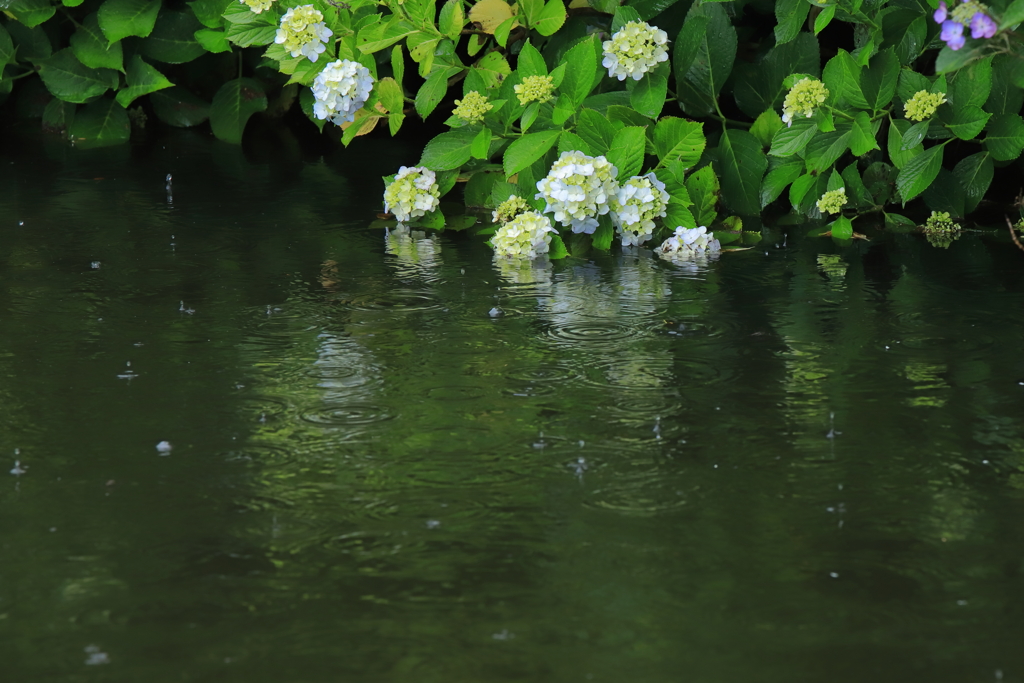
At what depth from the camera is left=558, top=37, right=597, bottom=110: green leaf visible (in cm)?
364

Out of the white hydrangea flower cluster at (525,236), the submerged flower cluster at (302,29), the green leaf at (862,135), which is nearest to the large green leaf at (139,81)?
the submerged flower cluster at (302,29)

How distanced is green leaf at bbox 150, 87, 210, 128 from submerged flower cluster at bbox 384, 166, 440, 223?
218 cm

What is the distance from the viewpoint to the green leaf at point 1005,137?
11.5 feet

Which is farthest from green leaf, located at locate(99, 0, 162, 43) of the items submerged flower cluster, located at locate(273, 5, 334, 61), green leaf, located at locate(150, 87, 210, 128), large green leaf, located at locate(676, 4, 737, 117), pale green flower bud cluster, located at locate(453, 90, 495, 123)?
large green leaf, located at locate(676, 4, 737, 117)

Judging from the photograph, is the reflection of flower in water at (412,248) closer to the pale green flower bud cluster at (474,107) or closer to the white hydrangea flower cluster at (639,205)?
the pale green flower bud cluster at (474,107)

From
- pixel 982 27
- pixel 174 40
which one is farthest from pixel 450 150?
pixel 174 40

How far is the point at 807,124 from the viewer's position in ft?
12.0

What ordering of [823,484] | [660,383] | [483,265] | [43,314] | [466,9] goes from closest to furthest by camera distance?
[823,484], [660,383], [43,314], [483,265], [466,9]

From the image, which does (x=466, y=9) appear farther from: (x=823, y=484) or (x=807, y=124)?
(x=823, y=484)

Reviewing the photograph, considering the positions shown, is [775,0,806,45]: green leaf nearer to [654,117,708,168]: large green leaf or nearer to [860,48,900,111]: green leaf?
[860,48,900,111]: green leaf

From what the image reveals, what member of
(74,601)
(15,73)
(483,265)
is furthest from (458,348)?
(15,73)

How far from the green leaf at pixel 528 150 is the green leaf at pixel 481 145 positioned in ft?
0.32

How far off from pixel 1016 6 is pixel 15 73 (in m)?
4.74

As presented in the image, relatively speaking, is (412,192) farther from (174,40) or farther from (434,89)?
(174,40)
